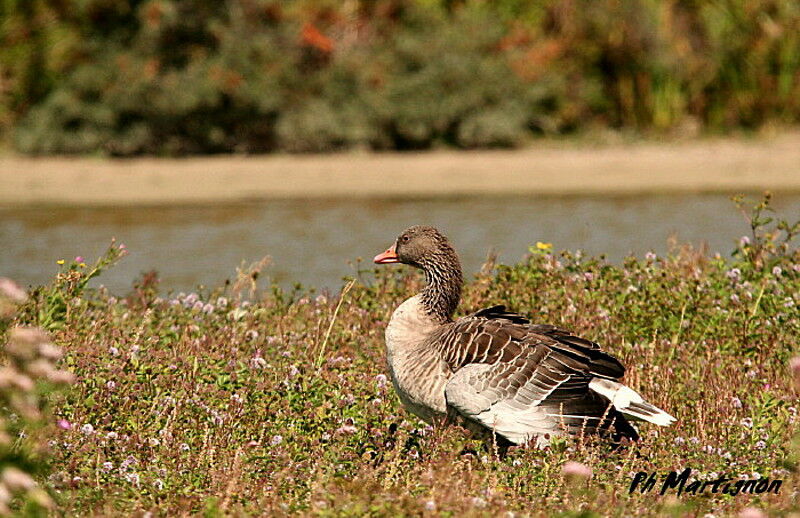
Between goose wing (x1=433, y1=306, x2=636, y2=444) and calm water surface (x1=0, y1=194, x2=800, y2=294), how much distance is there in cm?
542

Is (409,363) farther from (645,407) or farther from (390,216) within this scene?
(390,216)

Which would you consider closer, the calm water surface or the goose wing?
the goose wing

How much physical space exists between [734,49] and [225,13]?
24.0ft

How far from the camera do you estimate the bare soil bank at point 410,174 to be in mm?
17312

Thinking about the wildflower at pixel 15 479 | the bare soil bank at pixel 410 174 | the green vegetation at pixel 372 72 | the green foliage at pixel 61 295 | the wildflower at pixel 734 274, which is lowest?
the bare soil bank at pixel 410 174

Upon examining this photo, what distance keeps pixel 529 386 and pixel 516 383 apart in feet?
0.21

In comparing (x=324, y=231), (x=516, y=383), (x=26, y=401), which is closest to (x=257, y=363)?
(x=516, y=383)

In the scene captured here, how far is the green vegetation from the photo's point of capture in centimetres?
1834

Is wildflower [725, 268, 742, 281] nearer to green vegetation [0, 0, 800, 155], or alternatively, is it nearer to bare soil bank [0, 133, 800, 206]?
bare soil bank [0, 133, 800, 206]

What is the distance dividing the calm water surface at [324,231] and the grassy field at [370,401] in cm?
316

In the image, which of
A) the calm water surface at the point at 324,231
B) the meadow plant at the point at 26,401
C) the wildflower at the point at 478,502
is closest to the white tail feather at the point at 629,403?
the wildflower at the point at 478,502

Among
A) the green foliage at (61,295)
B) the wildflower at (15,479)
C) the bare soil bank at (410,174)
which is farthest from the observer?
the bare soil bank at (410,174)
